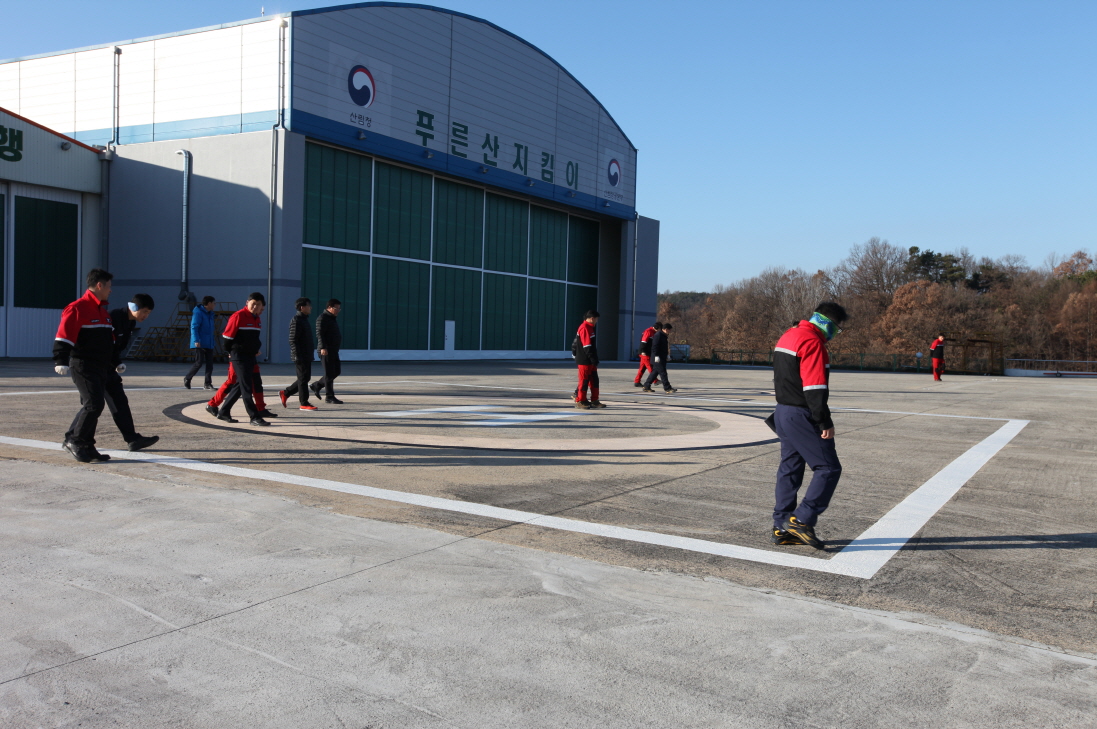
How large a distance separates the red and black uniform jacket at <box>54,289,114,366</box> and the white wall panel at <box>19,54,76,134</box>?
104 feet

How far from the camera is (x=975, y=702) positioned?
3.30 metres

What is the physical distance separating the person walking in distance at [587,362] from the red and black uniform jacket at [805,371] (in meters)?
9.29

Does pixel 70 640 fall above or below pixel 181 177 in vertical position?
below

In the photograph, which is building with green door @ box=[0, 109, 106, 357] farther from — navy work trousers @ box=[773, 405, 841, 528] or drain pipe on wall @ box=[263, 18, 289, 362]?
navy work trousers @ box=[773, 405, 841, 528]

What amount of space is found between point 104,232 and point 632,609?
111ft

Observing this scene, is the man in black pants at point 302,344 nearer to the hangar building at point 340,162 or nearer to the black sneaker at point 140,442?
the black sneaker at point 140,442

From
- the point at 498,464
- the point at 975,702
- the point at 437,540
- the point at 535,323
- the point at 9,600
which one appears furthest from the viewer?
the point at 535,323

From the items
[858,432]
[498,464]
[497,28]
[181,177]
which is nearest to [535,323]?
[497,28]

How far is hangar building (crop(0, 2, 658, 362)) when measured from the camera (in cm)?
3075

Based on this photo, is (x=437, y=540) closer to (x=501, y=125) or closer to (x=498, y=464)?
(x=498, y=464)

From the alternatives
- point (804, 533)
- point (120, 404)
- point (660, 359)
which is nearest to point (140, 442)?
point (120, 404)

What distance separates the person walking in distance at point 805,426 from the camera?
5.69 m

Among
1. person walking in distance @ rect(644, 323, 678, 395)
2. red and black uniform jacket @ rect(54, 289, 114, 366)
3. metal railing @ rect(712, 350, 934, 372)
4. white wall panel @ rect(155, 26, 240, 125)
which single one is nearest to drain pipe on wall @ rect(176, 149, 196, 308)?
white wall panel @ rect(155, 26, 240, 125)

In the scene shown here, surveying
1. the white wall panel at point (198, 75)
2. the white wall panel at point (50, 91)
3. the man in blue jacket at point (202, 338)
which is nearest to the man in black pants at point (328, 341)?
the man in blue jacket at point (202, 338)
